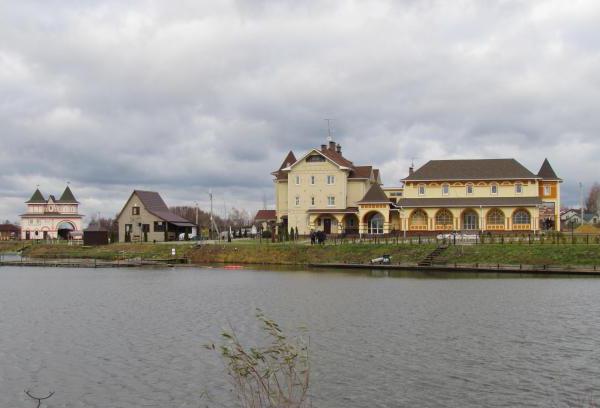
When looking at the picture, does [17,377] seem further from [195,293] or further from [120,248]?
[120,248]

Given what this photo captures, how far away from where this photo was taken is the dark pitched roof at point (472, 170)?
207 ft

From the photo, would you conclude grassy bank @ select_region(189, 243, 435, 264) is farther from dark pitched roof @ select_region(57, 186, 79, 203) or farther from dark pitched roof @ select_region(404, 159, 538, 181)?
dark pitched roof @ select_region(57, 186, 79, 203)

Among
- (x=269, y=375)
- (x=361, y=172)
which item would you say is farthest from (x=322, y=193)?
(x=269, y=375)

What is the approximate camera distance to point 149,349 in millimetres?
19453

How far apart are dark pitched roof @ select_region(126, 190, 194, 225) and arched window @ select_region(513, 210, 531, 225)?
126 feet

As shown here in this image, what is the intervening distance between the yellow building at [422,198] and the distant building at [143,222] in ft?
46.2

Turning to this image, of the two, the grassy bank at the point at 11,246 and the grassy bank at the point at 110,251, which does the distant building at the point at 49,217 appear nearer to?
the grassy bank at the point at 11,246

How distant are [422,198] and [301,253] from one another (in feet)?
53.1

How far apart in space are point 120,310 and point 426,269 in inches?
928

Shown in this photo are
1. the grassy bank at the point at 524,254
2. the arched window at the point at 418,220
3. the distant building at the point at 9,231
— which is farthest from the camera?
the distant building at the point at 9,231

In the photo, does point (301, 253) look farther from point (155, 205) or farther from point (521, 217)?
point (155, 205)

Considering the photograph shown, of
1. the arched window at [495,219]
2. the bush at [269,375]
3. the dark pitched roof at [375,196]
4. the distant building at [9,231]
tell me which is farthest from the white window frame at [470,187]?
the distant building at [9,231]

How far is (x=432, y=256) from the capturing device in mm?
48000

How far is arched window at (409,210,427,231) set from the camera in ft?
208
